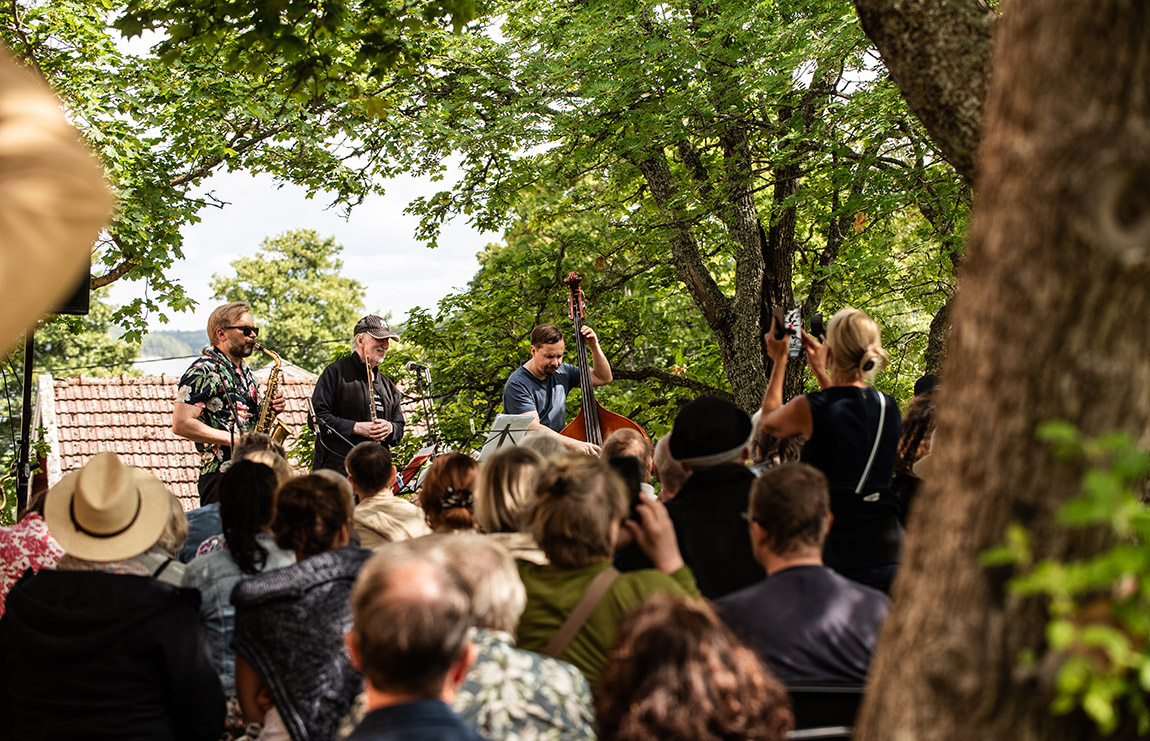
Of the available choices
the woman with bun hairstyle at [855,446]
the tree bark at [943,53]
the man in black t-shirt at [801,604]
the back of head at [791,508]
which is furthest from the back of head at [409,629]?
the tree bark at [943,53]

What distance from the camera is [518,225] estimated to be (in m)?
12.9

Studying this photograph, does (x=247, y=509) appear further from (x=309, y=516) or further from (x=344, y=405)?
(x=344, y=405)

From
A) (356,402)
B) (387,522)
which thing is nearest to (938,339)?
(356,402)

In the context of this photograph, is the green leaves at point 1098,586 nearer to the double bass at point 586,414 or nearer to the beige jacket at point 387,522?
the beige jacket at point 387,522

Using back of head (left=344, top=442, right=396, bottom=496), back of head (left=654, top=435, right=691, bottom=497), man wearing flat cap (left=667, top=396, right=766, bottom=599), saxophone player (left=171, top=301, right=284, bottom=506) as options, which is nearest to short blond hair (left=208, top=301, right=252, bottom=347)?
saxophone player (left=171, top=301, right=284, bottom=506)

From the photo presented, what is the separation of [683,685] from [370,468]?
8.45 ft

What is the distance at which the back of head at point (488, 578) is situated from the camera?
2.41m

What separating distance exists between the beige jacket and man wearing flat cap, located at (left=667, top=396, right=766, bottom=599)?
3.71 ft

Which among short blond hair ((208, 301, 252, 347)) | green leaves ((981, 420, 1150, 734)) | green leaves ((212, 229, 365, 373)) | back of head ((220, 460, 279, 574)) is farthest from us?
green leaves ((212, 229, 365, 373))

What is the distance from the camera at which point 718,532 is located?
3.52 m

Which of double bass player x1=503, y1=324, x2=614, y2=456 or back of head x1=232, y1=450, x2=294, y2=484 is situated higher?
double bass player x1=503, y1=324, x2=614, y2=456

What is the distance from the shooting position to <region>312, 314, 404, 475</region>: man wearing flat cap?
691 cm

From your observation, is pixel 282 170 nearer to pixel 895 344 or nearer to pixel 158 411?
pixel 895 344

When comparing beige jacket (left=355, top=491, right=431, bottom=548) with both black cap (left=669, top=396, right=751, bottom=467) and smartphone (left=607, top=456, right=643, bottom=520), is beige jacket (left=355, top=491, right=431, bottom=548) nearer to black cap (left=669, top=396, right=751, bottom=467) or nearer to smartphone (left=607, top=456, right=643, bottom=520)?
smartphone (left=607, top=456, right=643, bottom=520)
